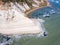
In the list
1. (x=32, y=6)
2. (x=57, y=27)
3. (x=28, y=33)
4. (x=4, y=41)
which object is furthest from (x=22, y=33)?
(x=32, y=6)

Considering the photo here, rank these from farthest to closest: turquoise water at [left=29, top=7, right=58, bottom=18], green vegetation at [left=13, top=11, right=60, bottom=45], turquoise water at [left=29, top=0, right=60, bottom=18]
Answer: turquoise water at [left=29, top=0, right=60, bottom=18]
turquoise water at [left=29, top=7, right=58, bottom=18]
green vegetation at [left=13, top=11, right=60, bottom=45]

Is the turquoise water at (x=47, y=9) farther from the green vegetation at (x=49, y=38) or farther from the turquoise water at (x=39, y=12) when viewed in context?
the green vegetation at (x=49, y=38)

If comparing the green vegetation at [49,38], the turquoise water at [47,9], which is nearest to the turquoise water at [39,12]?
the turquoise water at [47,9]

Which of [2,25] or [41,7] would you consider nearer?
[2,25]

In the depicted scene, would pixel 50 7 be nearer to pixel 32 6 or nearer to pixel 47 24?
pixel 32 6

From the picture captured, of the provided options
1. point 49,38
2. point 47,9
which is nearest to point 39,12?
point 47,9

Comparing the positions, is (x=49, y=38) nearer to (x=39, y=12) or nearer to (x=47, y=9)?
(x=39, y=12)

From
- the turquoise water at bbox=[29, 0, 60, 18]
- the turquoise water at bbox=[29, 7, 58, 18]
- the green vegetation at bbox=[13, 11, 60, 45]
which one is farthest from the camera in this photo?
the turquoise water at bbox=[29, 0, 60, 18]

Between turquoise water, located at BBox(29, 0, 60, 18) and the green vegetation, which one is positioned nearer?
the green vegetation

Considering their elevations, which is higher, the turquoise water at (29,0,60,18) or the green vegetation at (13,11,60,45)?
the turquoise water at (29,0,60,18)

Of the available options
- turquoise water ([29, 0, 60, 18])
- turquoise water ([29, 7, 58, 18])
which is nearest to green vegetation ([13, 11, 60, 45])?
turquoise water ([29, 7, 58, 18])

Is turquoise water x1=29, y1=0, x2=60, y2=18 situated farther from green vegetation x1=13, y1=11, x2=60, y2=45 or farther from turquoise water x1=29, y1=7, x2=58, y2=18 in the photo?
green vegetation x1=13, y1=11, x2=60, y2=45
